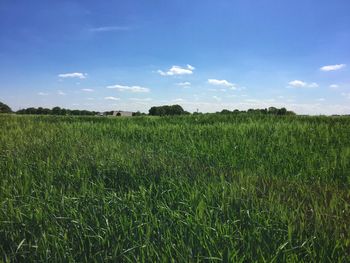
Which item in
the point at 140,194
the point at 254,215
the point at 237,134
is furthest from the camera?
the point at 237,134

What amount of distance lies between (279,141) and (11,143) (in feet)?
18.4

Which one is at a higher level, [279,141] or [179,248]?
[279,141]

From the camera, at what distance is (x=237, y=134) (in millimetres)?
7965

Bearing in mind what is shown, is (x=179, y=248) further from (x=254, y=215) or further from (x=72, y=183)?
(x=72, y=183)

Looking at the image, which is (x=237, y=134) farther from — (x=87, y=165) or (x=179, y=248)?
(x=179, y=248)

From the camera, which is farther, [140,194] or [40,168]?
[40,168]

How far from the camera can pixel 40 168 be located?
4.91 m

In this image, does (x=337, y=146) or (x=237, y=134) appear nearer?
(x=337, y=146)

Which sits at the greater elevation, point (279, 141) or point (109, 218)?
point (279, 141)

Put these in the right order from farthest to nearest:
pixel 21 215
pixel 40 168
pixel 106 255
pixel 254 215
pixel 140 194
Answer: pixel 40 168 → pixel 140 194 → pixel 21 215 → pixel 254 215 → pixel 106 255

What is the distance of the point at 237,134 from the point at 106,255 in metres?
5.77

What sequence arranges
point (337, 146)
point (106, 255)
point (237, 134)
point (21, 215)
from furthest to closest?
1. point (237, 134)
2. point (337, 146)
3. point (21, 215)
4. point (106, 255)

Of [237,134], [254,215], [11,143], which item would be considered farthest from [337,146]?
[11,143]

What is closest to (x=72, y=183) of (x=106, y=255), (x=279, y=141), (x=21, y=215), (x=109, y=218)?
(x=21, y=215)
